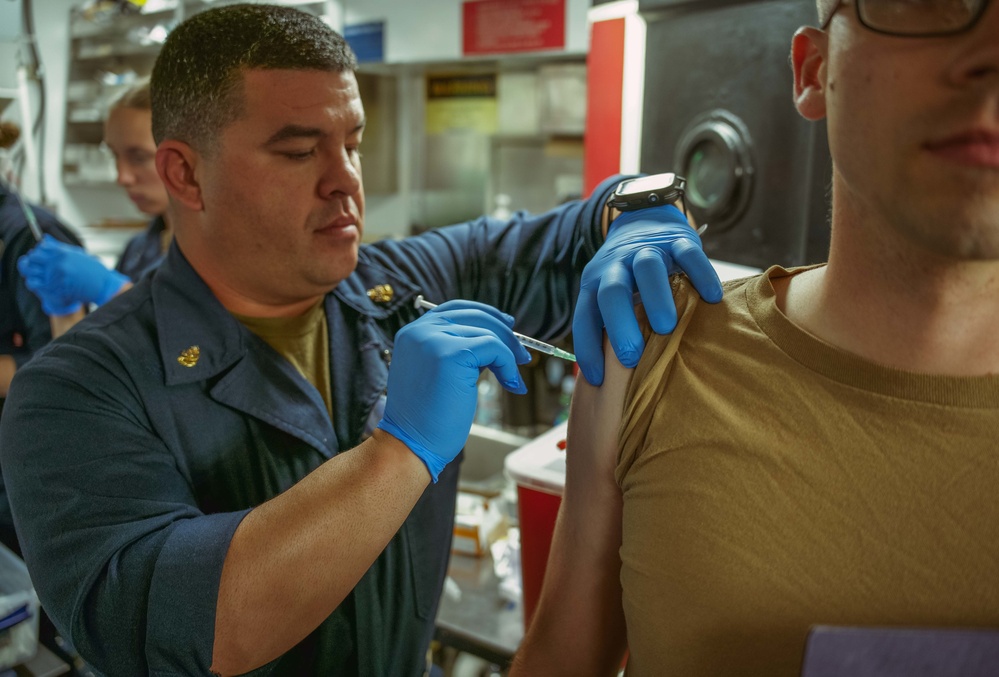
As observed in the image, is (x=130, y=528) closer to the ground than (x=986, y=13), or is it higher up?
closer to the ground

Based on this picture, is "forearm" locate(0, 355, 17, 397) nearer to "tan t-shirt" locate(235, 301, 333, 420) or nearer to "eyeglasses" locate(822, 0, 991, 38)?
"tan t-shirt" locate(235, 301, 333, 420)

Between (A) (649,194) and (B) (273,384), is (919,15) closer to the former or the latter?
(A) (649,194)

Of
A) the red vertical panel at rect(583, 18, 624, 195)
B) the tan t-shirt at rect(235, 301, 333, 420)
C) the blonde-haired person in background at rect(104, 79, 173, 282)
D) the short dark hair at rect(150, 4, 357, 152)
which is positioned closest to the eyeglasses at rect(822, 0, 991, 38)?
the short dark hair at rect(150, 4, 357, 152)

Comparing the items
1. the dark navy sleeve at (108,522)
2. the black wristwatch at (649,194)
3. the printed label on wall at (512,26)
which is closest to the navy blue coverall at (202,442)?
the dark navy sleeve at (108,522)

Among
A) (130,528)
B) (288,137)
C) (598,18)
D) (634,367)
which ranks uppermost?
(598,18)

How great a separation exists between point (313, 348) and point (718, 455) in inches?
33.6

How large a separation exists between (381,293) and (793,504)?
0.92m

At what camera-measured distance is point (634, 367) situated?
978 mm

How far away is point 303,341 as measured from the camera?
148 cm

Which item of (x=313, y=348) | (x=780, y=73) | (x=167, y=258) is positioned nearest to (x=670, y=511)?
(x=313, y=348)

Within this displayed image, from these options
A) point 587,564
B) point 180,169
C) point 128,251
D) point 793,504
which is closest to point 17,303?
point 128,251

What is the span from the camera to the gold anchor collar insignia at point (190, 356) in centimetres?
128

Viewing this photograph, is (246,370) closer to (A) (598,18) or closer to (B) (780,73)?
(B) (780,73)

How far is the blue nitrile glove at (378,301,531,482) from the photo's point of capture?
1.08 m
